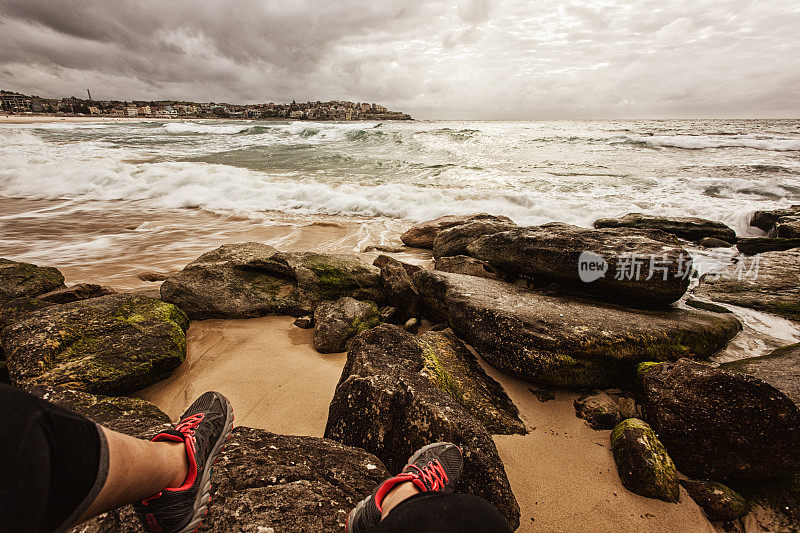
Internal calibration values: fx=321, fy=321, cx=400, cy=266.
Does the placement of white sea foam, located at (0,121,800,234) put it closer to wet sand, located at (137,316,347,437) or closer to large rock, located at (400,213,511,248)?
large rock, located at (400,213,511,248)

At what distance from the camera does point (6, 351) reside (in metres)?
2.90

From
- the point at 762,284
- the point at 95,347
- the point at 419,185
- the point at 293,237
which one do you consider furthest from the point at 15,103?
the point at 762,284

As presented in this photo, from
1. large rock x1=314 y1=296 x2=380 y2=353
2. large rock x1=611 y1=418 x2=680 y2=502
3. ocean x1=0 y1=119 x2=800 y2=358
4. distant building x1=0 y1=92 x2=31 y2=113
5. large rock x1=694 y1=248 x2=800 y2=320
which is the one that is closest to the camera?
large rock x1=611 y1=418 x2=680 y2=502

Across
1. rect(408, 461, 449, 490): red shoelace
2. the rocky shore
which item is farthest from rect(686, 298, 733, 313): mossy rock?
rect(408, 461, 449, 490): red shoelace

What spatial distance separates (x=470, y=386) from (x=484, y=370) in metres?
0.41

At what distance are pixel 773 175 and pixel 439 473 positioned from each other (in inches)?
880

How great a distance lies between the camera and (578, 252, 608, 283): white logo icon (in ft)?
13.7

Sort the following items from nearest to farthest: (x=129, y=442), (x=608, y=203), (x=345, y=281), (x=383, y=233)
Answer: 1. (x=129, y=442)
2. (x=345, y=281)
3. (x=383, y=233)
4. (x=608, y=203)

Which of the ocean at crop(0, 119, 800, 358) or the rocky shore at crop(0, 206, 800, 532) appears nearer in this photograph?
the rocky shore at crop(0, 206, 800, 532)

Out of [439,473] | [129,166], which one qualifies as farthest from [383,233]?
[129,166]

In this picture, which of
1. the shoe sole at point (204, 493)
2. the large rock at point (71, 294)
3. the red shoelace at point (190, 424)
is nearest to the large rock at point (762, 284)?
the shoe sole at point (204, 493)

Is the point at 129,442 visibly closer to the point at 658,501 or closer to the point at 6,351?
the point at 6,351

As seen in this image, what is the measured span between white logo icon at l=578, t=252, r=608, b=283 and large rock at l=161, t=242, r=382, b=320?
285 centimetres

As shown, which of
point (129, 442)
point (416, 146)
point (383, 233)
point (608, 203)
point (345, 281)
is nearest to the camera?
point (129, 442)
